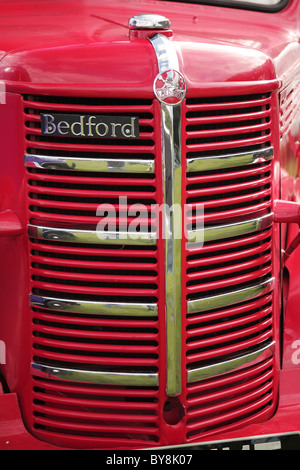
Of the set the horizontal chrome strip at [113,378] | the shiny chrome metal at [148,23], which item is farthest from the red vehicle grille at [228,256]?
the shiny chrome metal at [148,23]

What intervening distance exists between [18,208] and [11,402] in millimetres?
641

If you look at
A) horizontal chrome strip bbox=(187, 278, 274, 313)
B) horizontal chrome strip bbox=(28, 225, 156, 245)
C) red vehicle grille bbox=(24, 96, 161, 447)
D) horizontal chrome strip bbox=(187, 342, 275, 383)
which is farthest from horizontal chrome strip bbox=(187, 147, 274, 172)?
horizontal chrome strip bbox=(187, 342, 275, 383)

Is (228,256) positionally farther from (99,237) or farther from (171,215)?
(99,237)

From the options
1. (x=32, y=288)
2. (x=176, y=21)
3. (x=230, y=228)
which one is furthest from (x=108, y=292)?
(x=176, y=21)

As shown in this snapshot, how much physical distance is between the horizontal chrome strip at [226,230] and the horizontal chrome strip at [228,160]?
0.63 ft

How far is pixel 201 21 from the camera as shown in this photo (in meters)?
2.91

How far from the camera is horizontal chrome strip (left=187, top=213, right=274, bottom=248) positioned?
2.26 m

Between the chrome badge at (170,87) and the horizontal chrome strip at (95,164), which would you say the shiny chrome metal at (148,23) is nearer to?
the chrome badge at (170,87)

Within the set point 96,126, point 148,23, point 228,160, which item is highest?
point 148,23

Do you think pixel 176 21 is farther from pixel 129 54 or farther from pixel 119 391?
pixel 119 391

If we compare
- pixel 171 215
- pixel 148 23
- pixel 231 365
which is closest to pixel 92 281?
pixel 171 215

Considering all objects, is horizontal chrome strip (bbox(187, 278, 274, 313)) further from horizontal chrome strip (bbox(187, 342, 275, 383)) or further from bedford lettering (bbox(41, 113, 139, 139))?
bedford lettering (bbox(41, 113, 139, 139))

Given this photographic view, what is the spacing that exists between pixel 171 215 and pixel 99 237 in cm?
23

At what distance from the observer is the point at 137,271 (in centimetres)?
228
